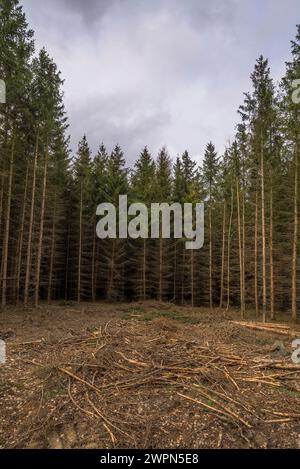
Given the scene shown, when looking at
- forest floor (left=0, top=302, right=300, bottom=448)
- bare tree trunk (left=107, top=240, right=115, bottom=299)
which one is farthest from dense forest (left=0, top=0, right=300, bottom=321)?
forest floor (left=0, top=302, right=300, bottom=448)

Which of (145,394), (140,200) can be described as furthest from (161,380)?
(140,200)

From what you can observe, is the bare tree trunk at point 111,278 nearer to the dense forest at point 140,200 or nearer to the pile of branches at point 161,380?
the dense forest at point 140,200

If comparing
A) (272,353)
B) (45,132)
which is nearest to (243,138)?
(45,132)

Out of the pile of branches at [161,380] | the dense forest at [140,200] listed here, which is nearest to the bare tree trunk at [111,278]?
the dense forest at [140,200]

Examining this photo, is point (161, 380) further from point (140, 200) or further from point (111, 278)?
point (140, 200)

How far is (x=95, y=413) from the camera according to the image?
5453 mm

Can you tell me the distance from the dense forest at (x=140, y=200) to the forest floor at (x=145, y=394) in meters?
8.02

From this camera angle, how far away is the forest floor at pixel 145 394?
494 centimetres

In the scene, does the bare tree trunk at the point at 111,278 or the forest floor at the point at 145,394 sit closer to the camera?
the forest floor at the point at 145,394

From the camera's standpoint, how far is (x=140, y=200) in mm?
28453

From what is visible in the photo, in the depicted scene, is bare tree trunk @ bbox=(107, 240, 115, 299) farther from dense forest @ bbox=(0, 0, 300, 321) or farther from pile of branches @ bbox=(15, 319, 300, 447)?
pile of branches @ bbox=(15, 319, 300, 447)

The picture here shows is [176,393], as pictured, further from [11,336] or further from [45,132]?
[45,132]

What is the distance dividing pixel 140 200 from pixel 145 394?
2327 cm

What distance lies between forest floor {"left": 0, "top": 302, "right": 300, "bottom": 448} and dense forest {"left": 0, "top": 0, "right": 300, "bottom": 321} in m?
8.02
